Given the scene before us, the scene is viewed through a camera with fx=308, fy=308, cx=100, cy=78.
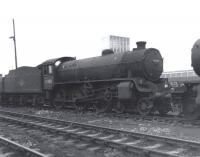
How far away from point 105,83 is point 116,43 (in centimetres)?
4284

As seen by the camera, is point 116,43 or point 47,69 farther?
point 116,43

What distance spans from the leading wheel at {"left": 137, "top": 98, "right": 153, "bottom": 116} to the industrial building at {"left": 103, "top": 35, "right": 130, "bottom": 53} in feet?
129

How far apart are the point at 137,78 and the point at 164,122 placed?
3.28 m

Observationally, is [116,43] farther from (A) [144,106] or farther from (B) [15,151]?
(B) [15,151]

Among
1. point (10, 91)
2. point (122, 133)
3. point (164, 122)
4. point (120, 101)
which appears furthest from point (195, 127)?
point (10, 91)

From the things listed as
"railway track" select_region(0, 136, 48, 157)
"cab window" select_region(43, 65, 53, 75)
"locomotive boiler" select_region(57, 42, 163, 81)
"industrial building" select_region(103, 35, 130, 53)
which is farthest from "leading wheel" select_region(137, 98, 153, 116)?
"industrial building" select_region(103, 35, 130, 53)

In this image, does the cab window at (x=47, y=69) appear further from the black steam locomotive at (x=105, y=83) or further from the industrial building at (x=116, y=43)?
the industrial building at (x=116, y=43)

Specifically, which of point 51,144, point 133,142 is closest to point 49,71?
point 51,144

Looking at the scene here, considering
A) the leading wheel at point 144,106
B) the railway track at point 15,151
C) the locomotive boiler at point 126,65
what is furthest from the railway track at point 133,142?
the locomotive boiler at point 126,65

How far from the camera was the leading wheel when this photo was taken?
550 inches

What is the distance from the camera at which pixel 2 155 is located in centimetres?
734

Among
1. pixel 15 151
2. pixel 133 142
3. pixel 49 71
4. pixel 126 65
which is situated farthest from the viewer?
pixel 49 71

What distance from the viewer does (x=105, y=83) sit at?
16000 millimetres

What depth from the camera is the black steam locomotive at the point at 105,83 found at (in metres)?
14.4
